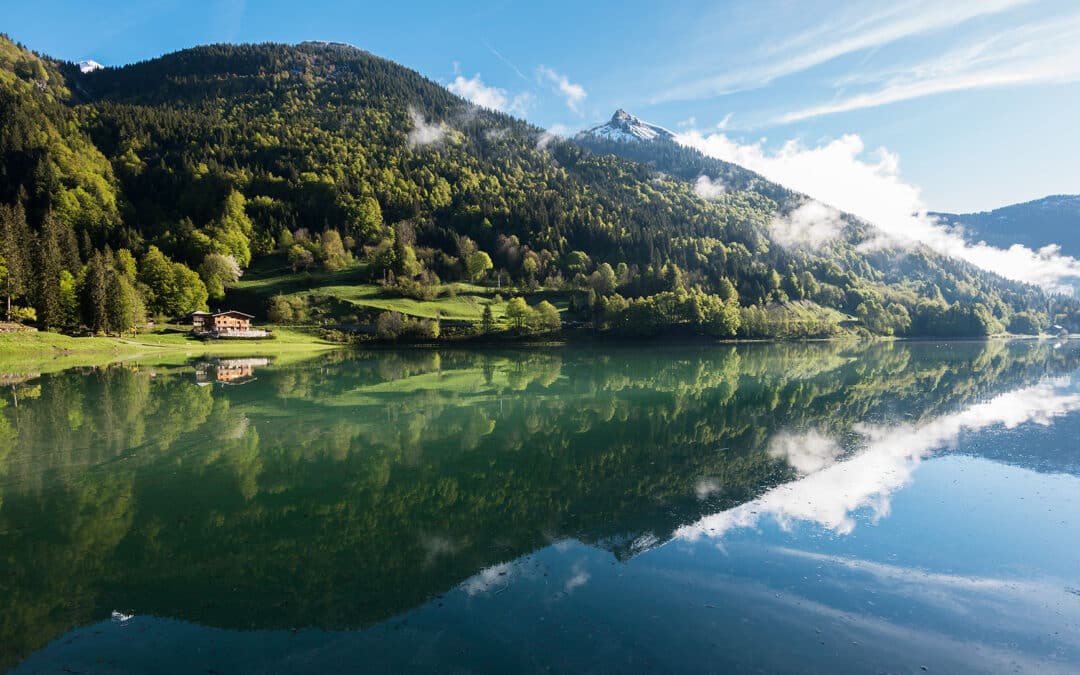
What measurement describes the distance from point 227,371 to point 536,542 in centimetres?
5179

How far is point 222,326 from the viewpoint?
3595 inches

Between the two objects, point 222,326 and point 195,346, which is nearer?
point 195,346

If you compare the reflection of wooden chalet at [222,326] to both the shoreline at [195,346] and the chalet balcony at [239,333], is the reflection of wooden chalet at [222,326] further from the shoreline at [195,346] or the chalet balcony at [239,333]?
the shoreline at [195,346]

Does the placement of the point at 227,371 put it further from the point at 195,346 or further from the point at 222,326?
the point at 222,326

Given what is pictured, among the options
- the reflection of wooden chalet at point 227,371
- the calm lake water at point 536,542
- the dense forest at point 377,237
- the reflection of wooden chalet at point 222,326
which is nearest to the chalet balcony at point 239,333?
the reflection of wooden chalet at point 222,326

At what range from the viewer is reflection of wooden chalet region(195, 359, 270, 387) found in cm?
4706

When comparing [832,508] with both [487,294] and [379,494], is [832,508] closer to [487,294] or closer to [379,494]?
[379,494]

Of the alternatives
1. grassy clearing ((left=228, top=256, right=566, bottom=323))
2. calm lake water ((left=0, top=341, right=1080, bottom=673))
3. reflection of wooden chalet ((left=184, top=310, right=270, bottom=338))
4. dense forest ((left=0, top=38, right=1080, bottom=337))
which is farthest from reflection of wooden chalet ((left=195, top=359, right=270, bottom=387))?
grassy clearing ((left=228, top=256, right=566, bottom=323))

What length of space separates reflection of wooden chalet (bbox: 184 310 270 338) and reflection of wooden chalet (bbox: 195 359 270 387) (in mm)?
26744

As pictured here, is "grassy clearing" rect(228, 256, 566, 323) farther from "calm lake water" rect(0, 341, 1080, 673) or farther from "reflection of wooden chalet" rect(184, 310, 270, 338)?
"calm lake water" rect(0, 341, 1080, 673)

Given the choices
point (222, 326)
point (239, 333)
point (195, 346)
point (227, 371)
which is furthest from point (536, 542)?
point (222, 326)

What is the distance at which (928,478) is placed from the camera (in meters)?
20.1

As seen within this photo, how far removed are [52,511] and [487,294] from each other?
10994 cm

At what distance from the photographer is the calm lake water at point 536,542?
9648mm
